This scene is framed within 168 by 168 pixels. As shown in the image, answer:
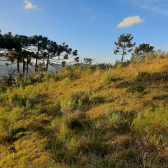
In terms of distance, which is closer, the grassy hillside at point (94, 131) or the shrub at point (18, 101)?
the grassy hillside at point (94, 131)

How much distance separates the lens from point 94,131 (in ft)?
10.1

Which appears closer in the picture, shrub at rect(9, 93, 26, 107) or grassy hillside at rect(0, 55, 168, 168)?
Result: grassy hillside at rect(0, 55, 168, 168)

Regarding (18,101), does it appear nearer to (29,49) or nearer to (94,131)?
(94,131)

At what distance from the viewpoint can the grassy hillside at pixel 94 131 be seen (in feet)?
7.56

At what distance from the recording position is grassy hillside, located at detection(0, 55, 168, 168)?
2.30m

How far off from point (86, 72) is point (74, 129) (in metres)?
5.63

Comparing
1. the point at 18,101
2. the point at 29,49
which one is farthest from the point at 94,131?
the point at 29,49

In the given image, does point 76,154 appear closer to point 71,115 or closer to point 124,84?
point 71,115

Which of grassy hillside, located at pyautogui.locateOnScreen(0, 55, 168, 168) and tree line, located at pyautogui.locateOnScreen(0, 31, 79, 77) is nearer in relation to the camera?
grassy hillside, located at pyautogui.locateOnScreen(0, 55, 168, 168)

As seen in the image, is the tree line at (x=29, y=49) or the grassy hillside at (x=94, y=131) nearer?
the grassy hillside at (x=94, y=131)

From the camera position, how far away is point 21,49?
16.0 m

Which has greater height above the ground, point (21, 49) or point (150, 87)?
point (21, 49)

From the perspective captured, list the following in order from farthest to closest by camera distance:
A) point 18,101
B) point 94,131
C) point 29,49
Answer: point 29,49 → point 18,101 → point 94,131

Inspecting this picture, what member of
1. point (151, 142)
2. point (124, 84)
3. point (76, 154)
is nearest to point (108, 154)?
point (76, 154)
